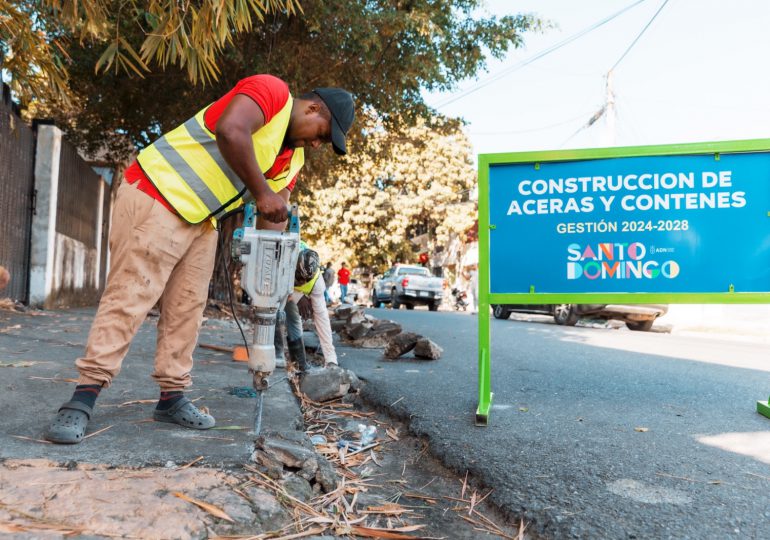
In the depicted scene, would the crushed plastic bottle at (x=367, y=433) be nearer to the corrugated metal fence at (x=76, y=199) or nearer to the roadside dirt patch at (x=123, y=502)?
the roadside dirt patch at (x=123, y=502)

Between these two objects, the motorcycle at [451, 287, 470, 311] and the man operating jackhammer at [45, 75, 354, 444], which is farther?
the motorcycle at [451, 287, 470, 311]

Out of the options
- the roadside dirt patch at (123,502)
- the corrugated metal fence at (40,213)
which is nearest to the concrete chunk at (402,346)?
the roadside dirt patch at (123,502)

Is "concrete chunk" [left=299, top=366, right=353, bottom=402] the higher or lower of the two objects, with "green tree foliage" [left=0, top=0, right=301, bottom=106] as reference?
lower

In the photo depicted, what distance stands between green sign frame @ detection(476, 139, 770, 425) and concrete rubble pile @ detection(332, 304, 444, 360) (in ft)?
7.28

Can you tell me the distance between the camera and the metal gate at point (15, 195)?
7715 mm

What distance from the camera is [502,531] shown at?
7.20ft

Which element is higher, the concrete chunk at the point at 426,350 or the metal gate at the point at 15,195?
the metal gate at the point at 15,195

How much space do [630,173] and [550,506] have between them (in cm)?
253

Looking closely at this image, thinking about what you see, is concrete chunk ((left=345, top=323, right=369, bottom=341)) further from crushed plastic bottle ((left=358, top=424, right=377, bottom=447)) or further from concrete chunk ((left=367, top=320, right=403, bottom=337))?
crushed plastic bottle ((left=358, top=424, right=377, bottom=447))

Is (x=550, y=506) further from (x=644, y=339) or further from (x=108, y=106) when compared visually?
(x=108, y=106)

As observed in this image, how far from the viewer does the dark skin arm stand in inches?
91.5

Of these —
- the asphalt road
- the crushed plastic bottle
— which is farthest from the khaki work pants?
the asphalt road

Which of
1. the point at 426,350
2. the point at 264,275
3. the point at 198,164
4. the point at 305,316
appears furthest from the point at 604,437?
the point at 426,350

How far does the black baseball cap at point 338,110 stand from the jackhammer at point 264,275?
36cm
